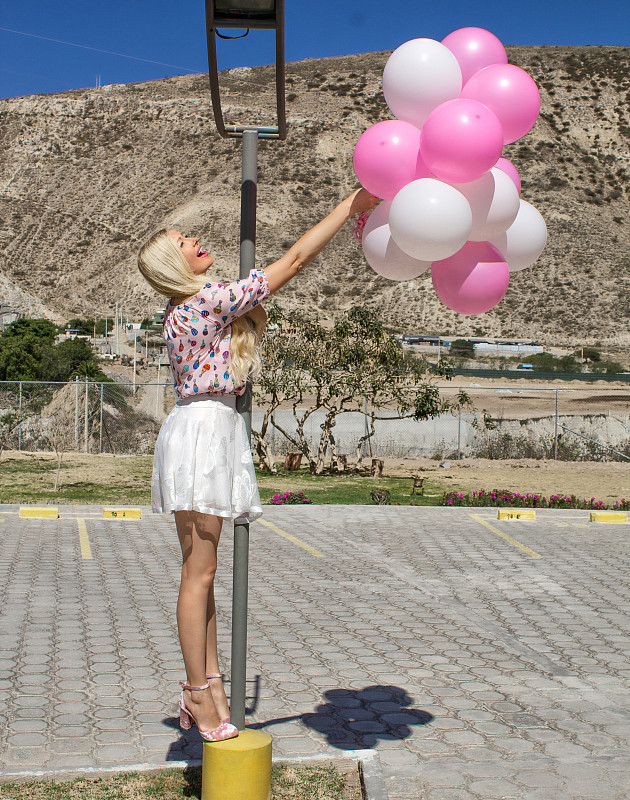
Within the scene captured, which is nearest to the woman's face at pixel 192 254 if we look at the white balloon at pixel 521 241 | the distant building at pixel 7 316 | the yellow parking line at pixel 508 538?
the white balloon at pixel 521 241

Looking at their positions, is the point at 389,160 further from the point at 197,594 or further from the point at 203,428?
the point at 197,594

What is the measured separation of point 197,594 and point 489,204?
2145 millimetres

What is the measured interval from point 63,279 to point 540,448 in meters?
58.5

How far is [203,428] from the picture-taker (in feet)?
12.3

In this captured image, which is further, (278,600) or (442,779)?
(278,600)

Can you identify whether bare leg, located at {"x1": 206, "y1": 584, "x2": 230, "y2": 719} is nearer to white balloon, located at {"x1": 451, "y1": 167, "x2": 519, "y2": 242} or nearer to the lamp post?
the lamp post

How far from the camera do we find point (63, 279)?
75.9 m

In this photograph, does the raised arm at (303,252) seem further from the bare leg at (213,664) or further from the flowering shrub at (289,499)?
the flowering shrub at (289,499)

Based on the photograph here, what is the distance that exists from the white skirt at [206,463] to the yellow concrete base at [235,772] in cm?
92

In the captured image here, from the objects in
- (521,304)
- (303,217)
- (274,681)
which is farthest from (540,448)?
(303,217)

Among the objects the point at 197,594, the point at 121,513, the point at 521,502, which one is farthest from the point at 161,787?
the point at 521,502

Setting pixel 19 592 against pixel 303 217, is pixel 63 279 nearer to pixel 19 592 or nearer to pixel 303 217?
pixel 303 217

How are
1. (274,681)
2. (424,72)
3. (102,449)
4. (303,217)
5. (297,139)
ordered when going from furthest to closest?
1. (297,139)
2. (303,217)
3. (102,449)
4. (274,681)
5. (424,72)

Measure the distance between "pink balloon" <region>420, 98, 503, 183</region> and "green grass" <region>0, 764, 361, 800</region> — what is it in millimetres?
2727
